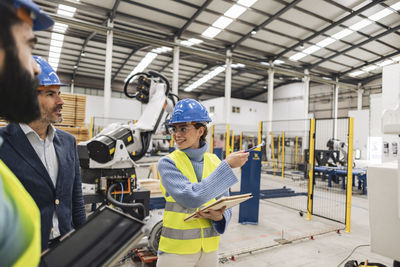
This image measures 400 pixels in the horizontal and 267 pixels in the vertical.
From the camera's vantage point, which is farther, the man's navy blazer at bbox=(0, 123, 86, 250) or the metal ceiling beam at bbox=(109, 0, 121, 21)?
the metal ceiling beam at bbox=(109, 0, 121, 21)

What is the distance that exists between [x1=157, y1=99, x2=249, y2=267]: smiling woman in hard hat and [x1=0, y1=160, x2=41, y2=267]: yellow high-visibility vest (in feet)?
3.20

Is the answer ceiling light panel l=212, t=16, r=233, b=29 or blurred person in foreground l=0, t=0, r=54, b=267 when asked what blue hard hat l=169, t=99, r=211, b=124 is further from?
ceiling light panel l=212, t=16, r=233, b=29

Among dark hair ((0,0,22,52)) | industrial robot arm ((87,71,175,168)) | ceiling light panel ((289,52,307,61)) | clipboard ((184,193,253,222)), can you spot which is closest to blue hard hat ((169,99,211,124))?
clipboard ((184,193,253,222))

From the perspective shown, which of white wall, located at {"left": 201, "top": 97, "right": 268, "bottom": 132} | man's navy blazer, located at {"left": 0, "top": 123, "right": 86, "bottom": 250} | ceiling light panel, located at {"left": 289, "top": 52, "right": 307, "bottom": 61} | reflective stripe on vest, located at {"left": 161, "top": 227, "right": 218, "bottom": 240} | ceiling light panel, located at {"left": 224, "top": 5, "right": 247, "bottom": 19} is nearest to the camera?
man's navy blazer, located at {"left": 0, "top": 123, "right": 86, "bottom": 250}

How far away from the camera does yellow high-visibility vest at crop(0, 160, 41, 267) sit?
1.55 ft

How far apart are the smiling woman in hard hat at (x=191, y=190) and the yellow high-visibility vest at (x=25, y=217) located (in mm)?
975

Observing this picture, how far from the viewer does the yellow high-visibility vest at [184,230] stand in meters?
1.54

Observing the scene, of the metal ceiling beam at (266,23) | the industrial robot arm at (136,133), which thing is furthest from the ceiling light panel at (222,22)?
the industrial robot arm at (136,133)

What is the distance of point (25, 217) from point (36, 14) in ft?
1.66

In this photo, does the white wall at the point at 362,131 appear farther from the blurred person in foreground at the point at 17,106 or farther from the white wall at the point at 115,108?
the blurred person in foreground at the point at 17,106

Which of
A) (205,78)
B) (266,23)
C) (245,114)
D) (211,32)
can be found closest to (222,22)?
(211,32)

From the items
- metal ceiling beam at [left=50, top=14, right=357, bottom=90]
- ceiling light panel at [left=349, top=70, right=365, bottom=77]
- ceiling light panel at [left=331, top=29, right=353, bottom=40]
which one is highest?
ceiling light panel at [left=331, top=29, right=353, bottom=40]

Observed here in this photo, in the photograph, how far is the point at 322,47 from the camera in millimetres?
14156

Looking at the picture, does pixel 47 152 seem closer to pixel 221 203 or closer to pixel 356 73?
pixel 221 203
